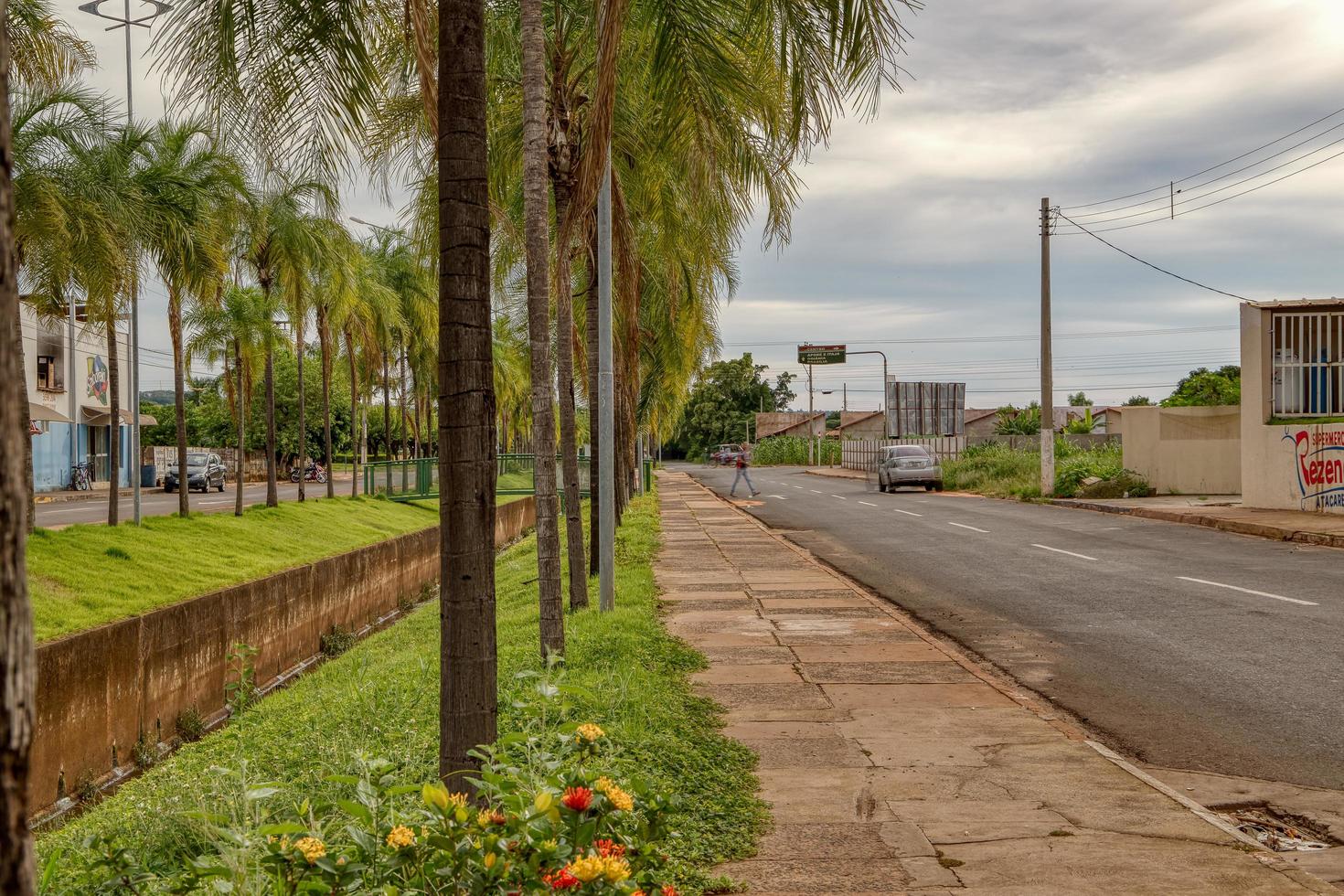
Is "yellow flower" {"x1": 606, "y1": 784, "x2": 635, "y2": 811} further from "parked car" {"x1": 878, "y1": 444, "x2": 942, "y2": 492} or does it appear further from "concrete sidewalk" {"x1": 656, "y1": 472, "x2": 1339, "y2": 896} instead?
"parked car" {"x1": 878, "y1": 444, "x2": 942, "y2": 492}

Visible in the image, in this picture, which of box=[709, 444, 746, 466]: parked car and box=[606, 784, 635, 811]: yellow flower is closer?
box=[606, 784, 635, 811]: yellow flower

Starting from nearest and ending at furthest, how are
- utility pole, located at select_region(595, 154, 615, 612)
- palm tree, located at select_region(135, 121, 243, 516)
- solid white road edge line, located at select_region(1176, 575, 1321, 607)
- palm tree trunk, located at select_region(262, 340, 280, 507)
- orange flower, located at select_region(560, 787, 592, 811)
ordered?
orange flower, located at select_region(560, 787, 592, 811) → utility pole, located at select_region(595, 154, 615, 612) → solid white road edge line, located at select_region(1176, 575, 1321, 607) → palm tree, located at select_region(135, 121, 243, 516) → palm tree trunk, located at select_region(262, 340, 280, 507)

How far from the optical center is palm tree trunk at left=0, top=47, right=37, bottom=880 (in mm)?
1447

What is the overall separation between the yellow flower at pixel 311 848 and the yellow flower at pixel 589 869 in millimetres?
651

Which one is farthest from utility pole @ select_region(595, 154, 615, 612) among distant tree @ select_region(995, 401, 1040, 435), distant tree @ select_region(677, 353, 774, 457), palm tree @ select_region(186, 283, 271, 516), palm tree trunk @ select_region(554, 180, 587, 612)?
distant tree @ select_region(677, 353, 774, 457)

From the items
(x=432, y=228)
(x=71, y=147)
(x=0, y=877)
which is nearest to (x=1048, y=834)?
(x=0, y=877)

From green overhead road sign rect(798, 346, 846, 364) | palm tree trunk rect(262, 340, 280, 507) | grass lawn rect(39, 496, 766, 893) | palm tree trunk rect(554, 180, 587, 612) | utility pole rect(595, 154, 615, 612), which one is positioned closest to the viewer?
grass lawn rect(39, 496, 766, 893)

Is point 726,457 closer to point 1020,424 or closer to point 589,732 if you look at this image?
point 1020,424

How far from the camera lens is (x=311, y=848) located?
2.68m

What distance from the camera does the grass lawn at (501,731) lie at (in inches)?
192

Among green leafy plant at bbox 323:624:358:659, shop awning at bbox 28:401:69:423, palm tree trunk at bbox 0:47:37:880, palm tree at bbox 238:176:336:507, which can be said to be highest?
palm tree at bbox 238:176:336:507

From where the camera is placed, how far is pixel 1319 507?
20844mm

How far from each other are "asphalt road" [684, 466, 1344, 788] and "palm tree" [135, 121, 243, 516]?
10.9 m

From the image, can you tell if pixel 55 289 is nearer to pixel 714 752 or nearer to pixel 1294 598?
pixel 714 752
